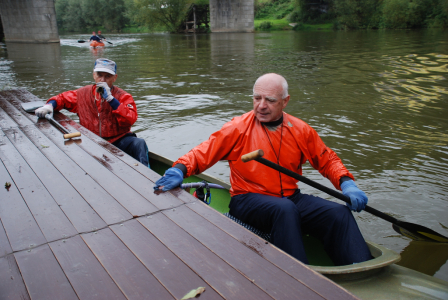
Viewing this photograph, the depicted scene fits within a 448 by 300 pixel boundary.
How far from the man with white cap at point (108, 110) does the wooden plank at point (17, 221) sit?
1565 millimetres

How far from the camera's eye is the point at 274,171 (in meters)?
2.71

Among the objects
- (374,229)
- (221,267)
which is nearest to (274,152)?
(221,267)

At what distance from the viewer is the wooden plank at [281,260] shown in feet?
5.44

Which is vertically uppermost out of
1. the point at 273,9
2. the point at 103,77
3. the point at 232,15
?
the point at 273,9

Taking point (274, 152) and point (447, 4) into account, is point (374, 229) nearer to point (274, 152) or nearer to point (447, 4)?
point (274, 152)

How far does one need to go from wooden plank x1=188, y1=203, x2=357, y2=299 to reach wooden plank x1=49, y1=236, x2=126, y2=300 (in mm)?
717

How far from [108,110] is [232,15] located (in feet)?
129

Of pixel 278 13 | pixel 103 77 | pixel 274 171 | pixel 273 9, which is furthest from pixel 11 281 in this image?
pixel 273 9

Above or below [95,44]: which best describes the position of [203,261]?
below

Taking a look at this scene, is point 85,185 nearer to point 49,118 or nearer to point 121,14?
point 49,118

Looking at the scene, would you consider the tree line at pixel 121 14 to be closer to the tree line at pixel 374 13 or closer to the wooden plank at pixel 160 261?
the tree line at pixel 374 13

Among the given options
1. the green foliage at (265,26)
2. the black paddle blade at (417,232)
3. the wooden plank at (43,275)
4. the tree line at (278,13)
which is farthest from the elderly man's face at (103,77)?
the green foliage at (265,26)

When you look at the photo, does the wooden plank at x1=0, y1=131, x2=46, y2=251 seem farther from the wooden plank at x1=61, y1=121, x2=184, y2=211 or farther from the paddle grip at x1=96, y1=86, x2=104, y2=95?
the paddle grip at x1=96, y1=86, x2=104, y2=95

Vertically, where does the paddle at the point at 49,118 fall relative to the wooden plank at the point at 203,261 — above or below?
above
